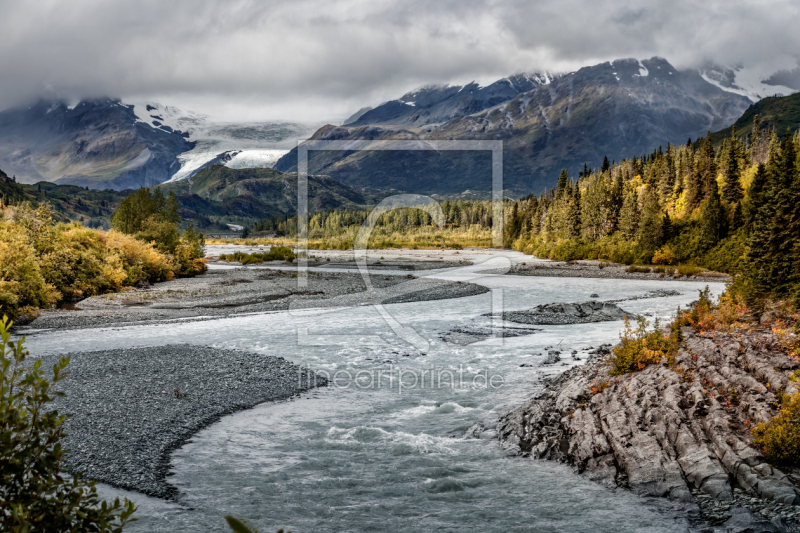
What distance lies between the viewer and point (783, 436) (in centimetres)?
951

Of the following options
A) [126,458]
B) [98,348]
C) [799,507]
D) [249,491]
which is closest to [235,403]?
[126,458]

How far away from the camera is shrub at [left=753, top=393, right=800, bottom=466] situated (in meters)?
9.41

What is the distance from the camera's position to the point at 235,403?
16.0 metres

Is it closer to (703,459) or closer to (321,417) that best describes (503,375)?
(321,417)

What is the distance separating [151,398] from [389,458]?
8469 millimetres

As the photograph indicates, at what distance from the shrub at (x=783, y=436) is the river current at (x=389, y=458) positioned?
2.31 m

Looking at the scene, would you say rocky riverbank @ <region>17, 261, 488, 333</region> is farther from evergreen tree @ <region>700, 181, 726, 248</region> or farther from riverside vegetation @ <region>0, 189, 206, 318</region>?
evergreen tree @ <region>700, 181, 726, 248</region>

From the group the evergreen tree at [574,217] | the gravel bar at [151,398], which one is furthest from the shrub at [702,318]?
the evergreen tree at [574,217]

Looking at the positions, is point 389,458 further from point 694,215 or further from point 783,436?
point 694,215

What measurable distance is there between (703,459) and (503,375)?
9336mm

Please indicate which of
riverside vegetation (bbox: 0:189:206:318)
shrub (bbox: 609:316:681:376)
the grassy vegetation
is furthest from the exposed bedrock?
→ the grassy vegetation

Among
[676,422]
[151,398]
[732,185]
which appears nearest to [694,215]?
[732,185]

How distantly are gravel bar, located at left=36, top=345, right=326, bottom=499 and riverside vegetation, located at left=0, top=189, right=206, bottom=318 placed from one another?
1353cm

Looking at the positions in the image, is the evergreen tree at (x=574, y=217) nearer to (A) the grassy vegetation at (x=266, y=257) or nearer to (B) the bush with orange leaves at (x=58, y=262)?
(A) the grassy vegetation at (x=266, y=257)
